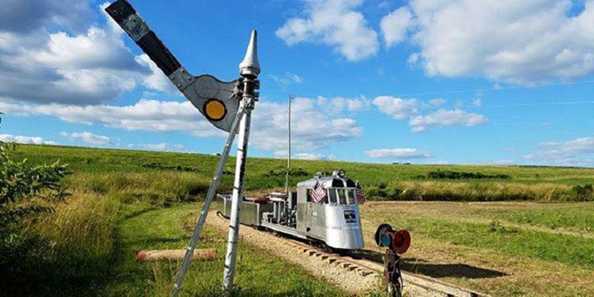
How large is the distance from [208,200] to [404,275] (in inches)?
263

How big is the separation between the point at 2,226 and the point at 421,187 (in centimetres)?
4210

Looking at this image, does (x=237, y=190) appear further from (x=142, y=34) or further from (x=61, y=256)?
(x=61, y=256)

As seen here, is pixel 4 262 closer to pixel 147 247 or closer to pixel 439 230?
pixel 147 247

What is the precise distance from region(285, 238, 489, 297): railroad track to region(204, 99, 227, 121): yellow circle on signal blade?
5.70 m

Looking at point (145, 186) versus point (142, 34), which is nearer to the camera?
point (142, 34)

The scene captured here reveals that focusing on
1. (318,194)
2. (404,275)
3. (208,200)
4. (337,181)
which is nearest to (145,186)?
(318,194)

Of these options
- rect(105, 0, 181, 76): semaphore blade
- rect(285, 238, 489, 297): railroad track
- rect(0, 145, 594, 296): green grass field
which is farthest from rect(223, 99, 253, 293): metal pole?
rect(285, 238, 489, 297): railroad track

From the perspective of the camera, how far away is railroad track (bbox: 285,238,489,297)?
411 inches

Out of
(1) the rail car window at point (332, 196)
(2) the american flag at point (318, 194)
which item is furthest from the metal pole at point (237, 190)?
(2) the american flag at point (318, 194)

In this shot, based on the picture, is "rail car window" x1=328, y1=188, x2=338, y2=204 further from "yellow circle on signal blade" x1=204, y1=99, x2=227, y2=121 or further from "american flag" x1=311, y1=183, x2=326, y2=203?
"yellow circle on signal blade" x1=204, y1=99, x2=227, y2=121

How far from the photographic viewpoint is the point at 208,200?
6.96 m

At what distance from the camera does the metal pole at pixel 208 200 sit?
6996mm

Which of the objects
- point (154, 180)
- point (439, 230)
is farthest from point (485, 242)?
point (154, 180)

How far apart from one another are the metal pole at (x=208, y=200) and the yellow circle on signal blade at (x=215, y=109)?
20cm
